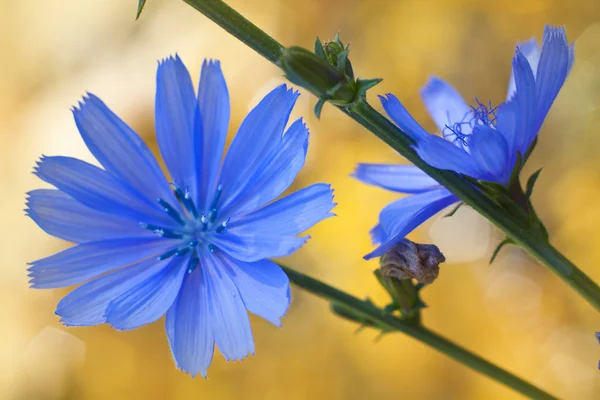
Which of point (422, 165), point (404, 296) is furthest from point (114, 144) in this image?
point (404, 296)

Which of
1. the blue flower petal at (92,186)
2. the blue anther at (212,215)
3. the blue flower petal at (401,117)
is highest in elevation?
the blue flower petal at (401,117)

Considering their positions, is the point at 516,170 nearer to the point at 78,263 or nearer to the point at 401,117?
the point at 401,117

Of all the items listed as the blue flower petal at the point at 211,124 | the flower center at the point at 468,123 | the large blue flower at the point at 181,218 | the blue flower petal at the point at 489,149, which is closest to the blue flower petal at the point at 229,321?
the large blue flower at the point at 181,218

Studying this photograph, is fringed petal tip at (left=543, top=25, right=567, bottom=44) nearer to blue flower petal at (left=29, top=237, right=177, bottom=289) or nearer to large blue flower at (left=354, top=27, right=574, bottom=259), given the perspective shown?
large blue flower at (left=354, top=27, right=574, bottom=259)

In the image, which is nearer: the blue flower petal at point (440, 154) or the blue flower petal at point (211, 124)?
the blue flower petal at point (440, 154)

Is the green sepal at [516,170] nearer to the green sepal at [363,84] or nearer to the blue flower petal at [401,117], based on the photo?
the blue flower petal at [401,117]

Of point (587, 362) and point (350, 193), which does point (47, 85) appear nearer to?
point (350, 193)
